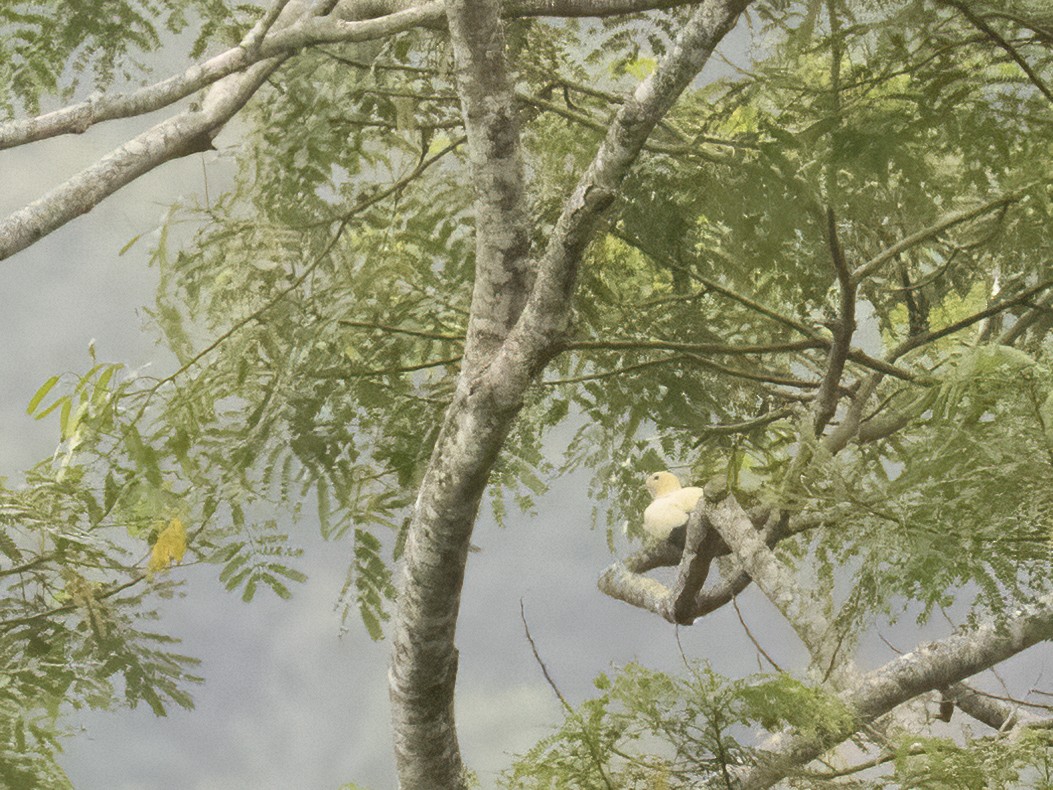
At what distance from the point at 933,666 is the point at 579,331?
3.52ft

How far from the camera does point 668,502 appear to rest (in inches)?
135

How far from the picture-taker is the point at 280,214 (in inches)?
98.0

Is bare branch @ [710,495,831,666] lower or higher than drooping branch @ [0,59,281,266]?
lower

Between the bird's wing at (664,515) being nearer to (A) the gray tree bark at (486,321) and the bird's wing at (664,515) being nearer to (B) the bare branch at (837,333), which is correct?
(B) the bare branch at (837,333)

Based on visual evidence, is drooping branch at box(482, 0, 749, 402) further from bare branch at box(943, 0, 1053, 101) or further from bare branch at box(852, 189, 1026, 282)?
bare branch at box(852, 189, 1026, 282)

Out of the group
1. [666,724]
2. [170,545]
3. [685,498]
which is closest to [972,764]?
[666,724]

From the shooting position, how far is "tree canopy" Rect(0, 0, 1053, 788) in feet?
6.52

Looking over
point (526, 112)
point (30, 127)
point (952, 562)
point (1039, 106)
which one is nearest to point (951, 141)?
point (1039, 106)

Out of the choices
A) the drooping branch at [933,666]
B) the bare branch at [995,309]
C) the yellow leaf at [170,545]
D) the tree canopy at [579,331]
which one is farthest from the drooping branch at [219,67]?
the drooping branch at [933,666]

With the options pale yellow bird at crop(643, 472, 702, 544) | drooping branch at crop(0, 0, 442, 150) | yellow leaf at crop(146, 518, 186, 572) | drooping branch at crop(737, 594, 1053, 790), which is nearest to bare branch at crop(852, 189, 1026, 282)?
drooping branch at crop(737, 594, 1053, 790)

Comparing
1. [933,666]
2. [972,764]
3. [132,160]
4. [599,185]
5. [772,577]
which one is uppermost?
[132,160]

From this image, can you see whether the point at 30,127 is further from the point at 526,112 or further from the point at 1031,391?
the point at 1031,391

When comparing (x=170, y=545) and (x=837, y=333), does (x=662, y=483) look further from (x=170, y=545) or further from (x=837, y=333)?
(x=170, y=545)

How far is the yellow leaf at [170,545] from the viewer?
2.70 meters
